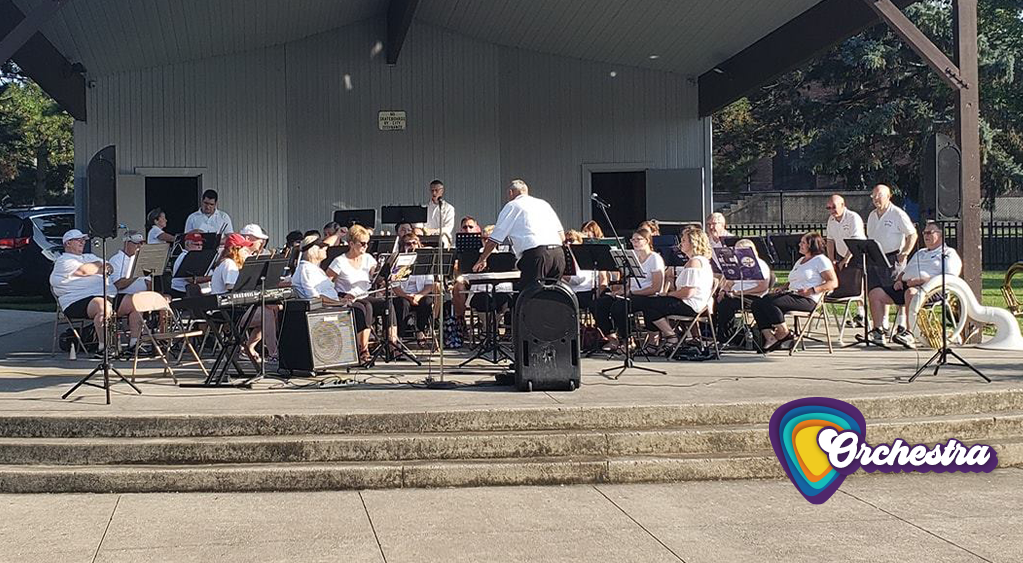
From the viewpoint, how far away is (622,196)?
2156cm

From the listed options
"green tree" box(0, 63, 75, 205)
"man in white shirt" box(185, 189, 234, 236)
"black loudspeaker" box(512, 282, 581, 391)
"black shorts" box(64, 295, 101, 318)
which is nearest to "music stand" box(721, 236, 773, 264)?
"black loudspeaker" box(512, 282, 581, 391)

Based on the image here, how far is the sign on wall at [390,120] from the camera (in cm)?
1970

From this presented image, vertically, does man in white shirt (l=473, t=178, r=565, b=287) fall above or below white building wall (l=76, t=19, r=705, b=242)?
below

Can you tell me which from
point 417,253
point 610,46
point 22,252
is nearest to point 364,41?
point 610,46

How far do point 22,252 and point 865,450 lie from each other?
16480mm

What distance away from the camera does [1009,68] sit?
89.7 feet

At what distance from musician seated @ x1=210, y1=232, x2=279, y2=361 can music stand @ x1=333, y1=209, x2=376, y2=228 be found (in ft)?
11.2

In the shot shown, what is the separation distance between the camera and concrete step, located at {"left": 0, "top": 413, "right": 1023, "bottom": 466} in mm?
7641

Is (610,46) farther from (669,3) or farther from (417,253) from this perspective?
(417,253)


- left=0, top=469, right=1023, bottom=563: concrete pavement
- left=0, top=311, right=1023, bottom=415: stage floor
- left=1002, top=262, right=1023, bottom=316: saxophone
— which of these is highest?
left=1002, top=262, right=1023, bottom=316: saxophone

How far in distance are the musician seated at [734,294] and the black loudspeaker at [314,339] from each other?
13.5 feet

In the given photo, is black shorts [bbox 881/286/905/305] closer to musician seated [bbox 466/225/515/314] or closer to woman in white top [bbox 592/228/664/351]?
woman in white top [bbox 592/228/664/351]

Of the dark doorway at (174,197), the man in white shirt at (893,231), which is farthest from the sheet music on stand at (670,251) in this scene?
the dark doorway at (174,197)

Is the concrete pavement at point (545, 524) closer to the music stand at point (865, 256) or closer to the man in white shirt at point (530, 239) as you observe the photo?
the man in white shirt at point (530, 239)
